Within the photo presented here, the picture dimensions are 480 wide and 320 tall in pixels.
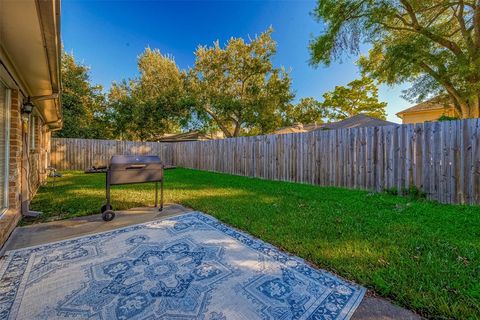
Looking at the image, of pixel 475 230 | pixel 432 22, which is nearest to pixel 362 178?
pixel 475 230

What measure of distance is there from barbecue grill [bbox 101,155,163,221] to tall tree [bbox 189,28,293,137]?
466 inches

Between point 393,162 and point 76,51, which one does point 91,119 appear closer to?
point 76,51

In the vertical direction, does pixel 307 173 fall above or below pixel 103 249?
above

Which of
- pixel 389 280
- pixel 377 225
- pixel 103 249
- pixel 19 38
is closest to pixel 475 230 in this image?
pixel 377 225

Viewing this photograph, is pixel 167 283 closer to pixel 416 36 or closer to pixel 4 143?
pixel 4 143

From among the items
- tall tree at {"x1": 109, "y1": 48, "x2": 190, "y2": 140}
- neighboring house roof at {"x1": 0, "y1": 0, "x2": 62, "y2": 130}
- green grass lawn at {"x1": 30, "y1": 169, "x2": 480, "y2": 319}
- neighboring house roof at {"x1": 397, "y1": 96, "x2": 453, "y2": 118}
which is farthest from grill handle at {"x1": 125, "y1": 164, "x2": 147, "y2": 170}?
neighboring house roof at {"x1": 397, "y1": 96, "x2": 453, "y2": 118}

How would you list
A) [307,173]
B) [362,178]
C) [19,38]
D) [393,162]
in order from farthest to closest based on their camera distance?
[307,173]
[362,178]
[393,162]
[19,38]

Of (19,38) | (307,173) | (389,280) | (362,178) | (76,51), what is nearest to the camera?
(389,280)

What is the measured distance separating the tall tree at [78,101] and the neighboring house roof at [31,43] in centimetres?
1330

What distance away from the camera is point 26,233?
2.76 metres

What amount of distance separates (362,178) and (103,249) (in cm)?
544

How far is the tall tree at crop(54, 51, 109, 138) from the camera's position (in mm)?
14258

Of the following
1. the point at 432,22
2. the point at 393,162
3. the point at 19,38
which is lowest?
the point at 393,162

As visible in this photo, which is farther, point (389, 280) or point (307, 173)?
point (307, 173)
